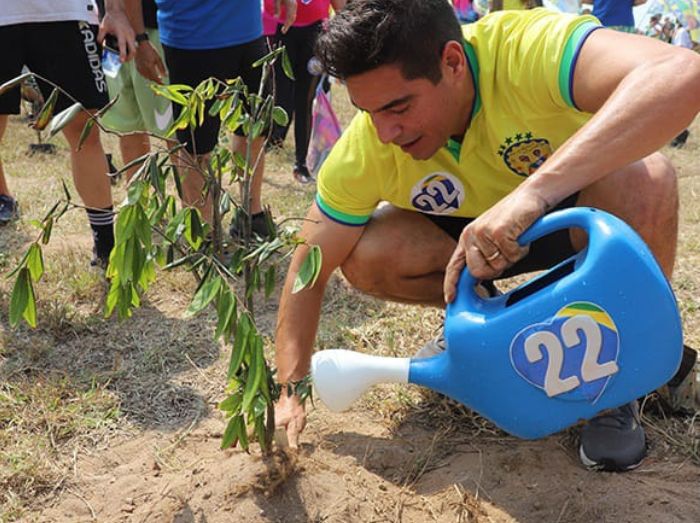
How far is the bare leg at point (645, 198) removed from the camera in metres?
1.55

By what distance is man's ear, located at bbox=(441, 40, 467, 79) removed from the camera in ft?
5.07

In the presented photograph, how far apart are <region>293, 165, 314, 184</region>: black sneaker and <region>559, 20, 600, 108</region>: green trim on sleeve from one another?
2607 mm

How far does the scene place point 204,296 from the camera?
3.59 feet

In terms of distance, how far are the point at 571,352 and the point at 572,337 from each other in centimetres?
2

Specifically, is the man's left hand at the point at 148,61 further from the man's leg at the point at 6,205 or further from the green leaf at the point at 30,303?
the green leaf at the point at 30,303

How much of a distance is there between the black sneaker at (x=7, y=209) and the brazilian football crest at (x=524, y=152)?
2247 millimetres

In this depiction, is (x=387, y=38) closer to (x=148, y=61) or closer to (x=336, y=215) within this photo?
(x=336, y=215)

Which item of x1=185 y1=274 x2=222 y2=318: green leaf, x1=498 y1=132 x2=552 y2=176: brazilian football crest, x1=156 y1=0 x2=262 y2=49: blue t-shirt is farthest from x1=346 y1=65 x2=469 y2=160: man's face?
x1=156 y1=0 x2=262 y2=49: blue t-shirt

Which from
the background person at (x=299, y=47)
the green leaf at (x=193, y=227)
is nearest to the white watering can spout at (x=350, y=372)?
the green leaf at (x=193, y=227)

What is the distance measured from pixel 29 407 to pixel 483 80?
1.27 metres

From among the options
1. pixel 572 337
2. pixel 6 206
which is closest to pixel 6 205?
pixel 6 206

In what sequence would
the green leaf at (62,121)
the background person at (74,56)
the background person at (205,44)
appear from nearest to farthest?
the green leaf at (62,121)
the background person at (74,56)
the background person at (205,44)

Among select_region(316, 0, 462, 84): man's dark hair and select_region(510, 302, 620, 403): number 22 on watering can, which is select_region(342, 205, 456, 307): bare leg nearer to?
select_region(316, 0, 462, 84): man's dark hair

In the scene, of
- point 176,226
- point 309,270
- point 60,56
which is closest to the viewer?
point 309,270
